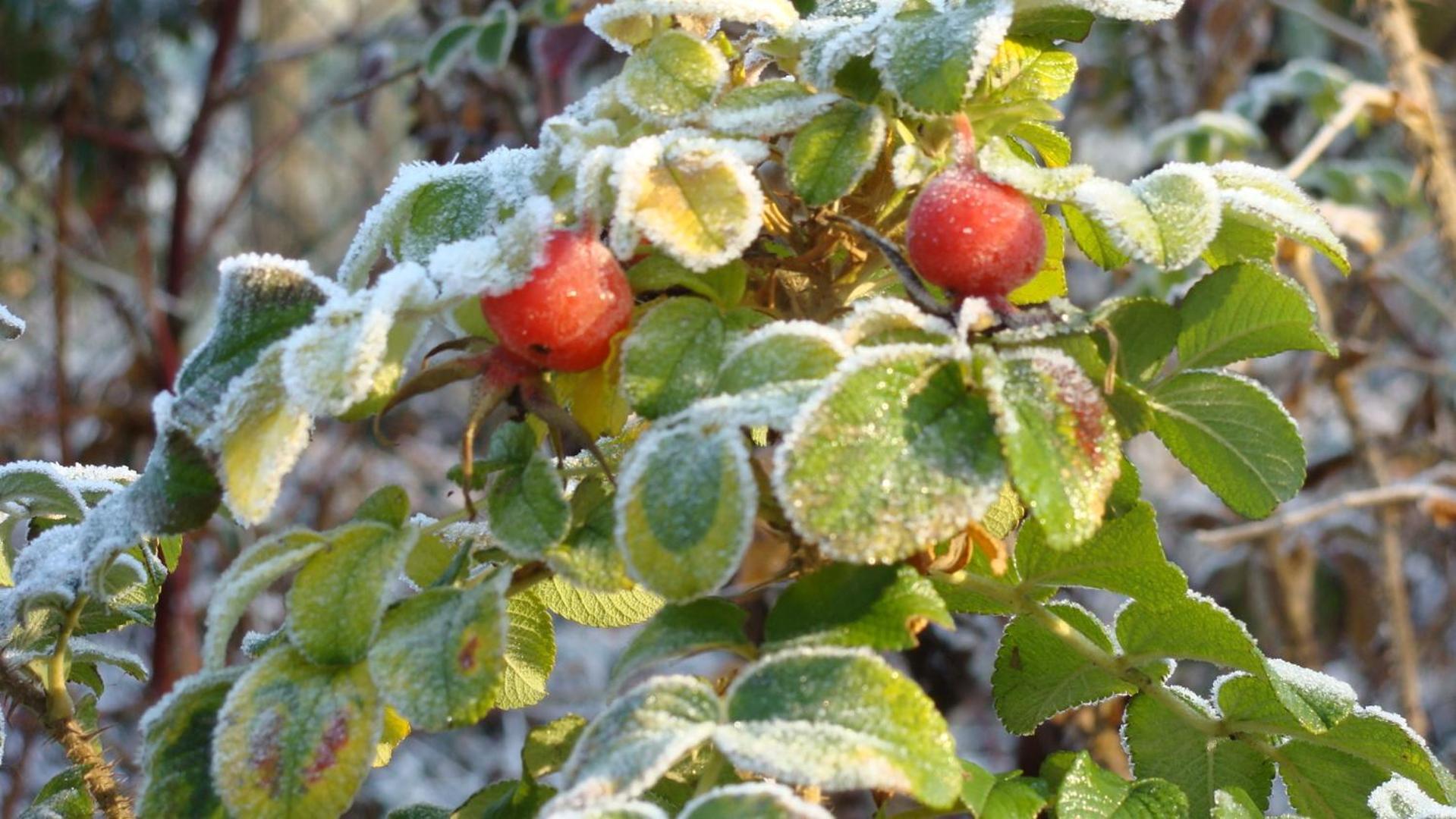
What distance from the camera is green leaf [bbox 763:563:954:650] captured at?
42 centimetres

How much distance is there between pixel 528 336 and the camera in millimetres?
467

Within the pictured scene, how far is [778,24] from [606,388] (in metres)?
0.17

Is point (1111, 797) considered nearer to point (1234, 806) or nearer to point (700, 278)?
point (1234, 806)

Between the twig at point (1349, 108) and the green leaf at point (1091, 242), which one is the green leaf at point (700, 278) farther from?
the twig at point (1349, 108)

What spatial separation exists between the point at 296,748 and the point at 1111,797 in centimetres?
29

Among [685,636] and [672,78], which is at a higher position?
[672,78]

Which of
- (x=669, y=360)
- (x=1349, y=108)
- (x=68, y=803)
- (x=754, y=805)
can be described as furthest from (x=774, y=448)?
(x=1349, y=108)

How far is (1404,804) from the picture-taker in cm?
52

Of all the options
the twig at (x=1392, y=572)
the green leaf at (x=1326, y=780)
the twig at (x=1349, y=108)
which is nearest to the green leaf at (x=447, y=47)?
the twig at (x=1349, y=108)

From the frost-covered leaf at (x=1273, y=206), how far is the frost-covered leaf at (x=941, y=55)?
11cm

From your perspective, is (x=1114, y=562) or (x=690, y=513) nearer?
(x=690, y=513)

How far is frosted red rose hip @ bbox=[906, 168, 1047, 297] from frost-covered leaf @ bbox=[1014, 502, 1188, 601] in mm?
106

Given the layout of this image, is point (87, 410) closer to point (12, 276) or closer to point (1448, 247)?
point (12, 276)

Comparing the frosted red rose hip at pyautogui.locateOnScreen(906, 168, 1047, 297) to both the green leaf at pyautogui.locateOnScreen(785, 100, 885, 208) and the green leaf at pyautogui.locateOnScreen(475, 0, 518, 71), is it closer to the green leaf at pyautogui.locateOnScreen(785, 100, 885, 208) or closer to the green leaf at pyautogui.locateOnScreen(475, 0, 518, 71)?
the green leaf at pyautogui.locateOnScreen(785, 100, 885, 208)
